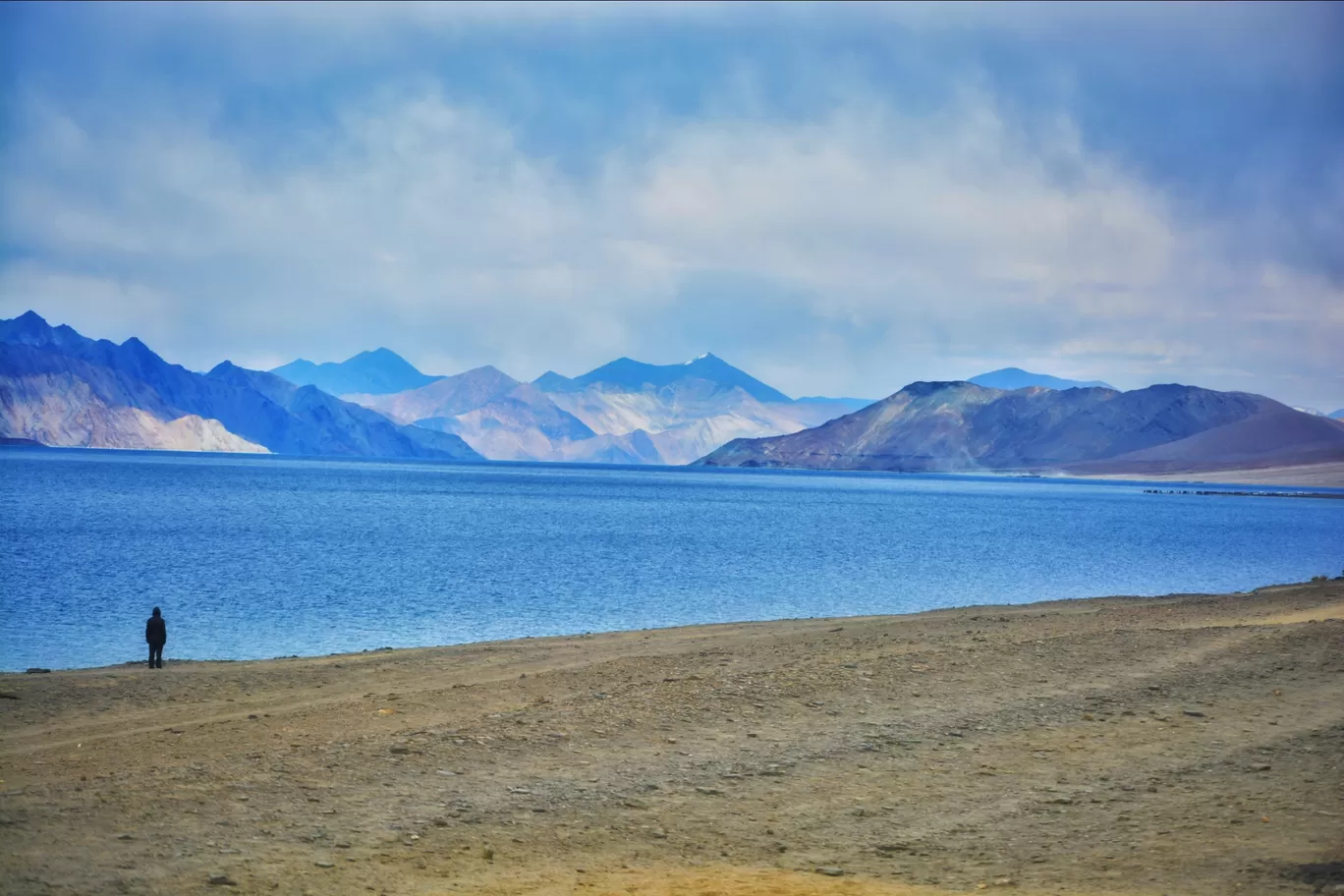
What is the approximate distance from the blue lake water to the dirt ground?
11.4m

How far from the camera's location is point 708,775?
36.6 ft

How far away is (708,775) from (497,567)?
3608 centimetres

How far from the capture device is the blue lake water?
29.2 m

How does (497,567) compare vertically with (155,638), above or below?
below

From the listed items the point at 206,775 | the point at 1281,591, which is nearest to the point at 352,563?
the point at 1281,591

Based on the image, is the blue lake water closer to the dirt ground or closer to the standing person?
the standing person

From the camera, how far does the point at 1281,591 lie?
31.1 metres

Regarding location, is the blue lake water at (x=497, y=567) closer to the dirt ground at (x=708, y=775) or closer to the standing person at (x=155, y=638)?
the standing person at (x=155, y=638)

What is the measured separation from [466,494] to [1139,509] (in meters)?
77.8

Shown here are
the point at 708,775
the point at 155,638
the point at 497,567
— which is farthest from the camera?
the point at 497,567

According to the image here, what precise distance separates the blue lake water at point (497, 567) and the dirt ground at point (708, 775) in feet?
37.3

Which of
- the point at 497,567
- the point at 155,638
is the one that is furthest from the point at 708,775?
the point at 497,567

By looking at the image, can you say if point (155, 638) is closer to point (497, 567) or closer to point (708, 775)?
point (708, 775)

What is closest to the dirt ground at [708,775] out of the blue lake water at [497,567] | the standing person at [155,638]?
the standing person at [155,638]
